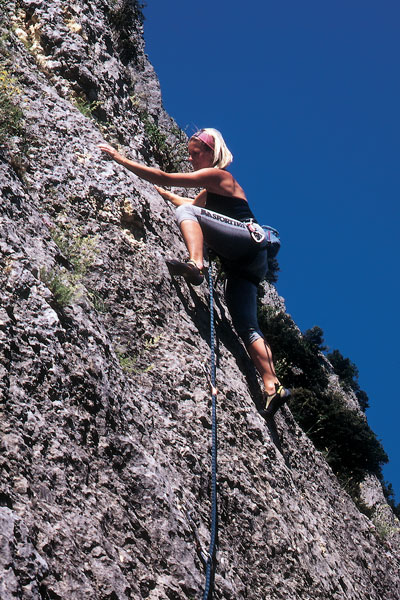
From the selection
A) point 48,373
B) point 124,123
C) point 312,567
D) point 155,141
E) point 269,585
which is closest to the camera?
point 48,373

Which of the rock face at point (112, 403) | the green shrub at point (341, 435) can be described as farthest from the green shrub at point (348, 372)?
A: the rock face at point (112, 403)

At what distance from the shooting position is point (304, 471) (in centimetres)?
682

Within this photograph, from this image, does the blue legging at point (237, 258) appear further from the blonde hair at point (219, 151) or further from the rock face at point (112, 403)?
the blonde hair at point (219, 151)

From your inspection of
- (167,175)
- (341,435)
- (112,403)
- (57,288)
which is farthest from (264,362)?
(341,435)

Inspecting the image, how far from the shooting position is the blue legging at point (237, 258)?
6.31m

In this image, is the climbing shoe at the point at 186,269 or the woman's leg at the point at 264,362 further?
the woman's leg at the point at 264,362

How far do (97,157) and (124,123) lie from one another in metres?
1.70

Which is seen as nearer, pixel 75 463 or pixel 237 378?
pixel 75 463

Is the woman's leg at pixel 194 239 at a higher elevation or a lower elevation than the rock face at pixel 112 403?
higher

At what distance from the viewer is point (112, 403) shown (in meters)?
4.01

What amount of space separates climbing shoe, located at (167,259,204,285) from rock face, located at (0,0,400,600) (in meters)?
0.09

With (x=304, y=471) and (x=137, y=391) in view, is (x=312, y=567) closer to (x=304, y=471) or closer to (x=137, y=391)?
(x=304, y=471)

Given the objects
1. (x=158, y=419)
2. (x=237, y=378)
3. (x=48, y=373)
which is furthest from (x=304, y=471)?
(x=48, y=373)

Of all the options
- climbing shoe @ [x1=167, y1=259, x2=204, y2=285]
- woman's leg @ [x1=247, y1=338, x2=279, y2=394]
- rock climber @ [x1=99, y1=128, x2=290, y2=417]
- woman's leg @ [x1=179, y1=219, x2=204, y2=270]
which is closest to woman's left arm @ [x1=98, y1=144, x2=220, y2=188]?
rock climber @ [x1=99, y1=128, x2=290, y2=417]
